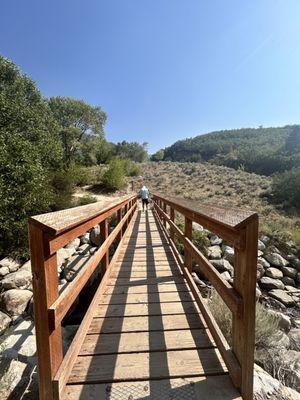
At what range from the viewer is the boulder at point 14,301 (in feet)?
15.5

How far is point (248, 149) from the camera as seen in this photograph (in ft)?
197

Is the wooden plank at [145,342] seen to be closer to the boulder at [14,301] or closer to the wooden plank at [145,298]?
the wooden plank at [145,298]

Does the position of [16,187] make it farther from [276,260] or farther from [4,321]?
[276,260]

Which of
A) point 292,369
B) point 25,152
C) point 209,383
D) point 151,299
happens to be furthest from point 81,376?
point 25,152

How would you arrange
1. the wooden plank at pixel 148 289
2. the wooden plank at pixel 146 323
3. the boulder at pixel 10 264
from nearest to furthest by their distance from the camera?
the wooden plank at pixel 146 323 → the wooden plank at pixel 148 289 → the boulder at pixel 10 264

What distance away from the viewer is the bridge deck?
6.08 feet

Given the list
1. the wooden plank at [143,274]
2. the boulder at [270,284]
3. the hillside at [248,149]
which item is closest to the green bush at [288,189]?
the boulder at [270,284]

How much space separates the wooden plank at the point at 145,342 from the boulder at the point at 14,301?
2.99 m

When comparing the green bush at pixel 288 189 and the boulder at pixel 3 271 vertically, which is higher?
the green bush at pixel 288 189

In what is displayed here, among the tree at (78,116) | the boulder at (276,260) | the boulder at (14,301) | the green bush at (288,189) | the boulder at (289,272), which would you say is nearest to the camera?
the boulder at (14,301)

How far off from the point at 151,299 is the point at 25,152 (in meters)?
7.97

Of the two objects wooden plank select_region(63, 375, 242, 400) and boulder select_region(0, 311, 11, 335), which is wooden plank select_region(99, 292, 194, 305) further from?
boulder select_region(0, 311, 11, 335)

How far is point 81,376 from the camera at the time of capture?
1.97 meters

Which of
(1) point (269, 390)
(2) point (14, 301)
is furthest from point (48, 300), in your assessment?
(2) point (14, 301)
